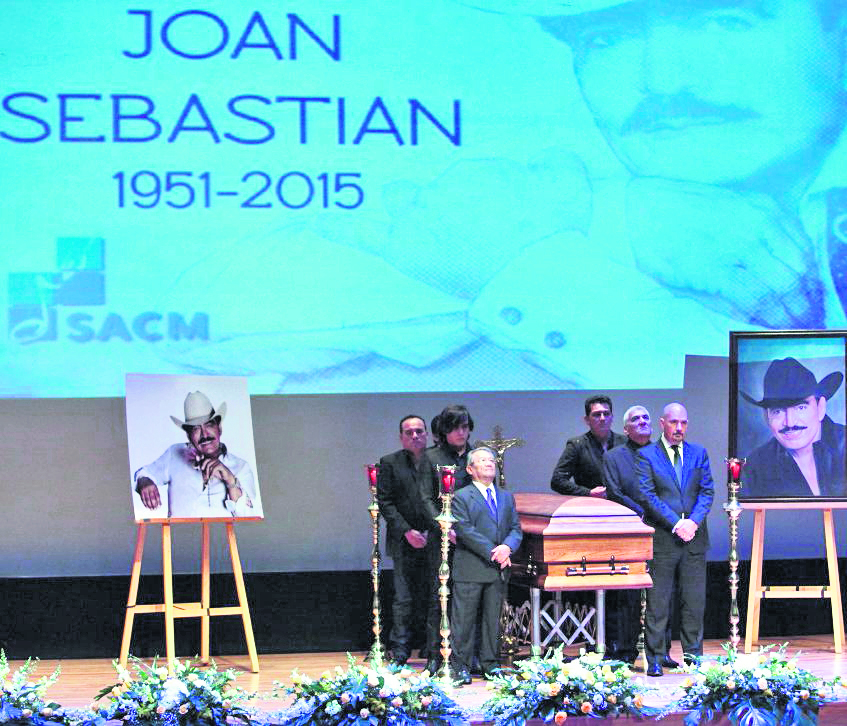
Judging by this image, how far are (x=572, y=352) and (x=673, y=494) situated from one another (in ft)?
3.84

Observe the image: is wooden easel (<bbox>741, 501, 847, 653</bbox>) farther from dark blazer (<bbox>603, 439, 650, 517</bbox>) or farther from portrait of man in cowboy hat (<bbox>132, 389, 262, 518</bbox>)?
portrait of man in cowboy hat (<bbox>132, 389, 262, 518</bbox>)

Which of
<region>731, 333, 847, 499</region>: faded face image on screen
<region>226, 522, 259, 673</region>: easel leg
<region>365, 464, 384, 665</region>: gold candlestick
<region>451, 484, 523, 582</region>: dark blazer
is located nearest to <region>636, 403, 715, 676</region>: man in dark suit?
<region>731, 333, 847, 499</region>: faded face image on screen

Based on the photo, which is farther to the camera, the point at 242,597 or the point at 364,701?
the point at 242,597

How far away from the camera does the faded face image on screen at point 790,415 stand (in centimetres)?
798

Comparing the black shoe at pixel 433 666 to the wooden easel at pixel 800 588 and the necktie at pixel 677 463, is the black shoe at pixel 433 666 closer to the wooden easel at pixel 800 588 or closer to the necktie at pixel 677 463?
the necktie at pixel 677 463

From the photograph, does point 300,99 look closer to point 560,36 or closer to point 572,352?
point 560,36

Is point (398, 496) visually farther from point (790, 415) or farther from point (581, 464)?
point (790, 415)

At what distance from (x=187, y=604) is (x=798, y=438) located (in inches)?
129

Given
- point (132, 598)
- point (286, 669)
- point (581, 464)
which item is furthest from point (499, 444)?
point (132, 598)

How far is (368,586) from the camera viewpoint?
8445mm

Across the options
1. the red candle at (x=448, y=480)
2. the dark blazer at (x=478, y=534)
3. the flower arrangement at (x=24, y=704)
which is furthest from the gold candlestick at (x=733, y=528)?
the flower arrangement at (x=24, y=704)

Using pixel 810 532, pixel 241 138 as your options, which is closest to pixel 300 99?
pixel 241 138

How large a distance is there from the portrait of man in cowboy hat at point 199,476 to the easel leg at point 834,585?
301cm

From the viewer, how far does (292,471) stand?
27.9ft
